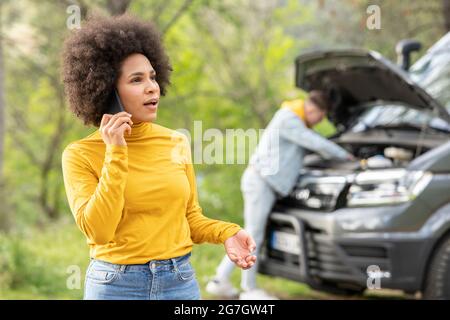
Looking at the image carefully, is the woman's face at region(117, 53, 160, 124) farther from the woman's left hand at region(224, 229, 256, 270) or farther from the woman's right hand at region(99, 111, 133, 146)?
the woman's left hand at region(224, 229, 256, 270)

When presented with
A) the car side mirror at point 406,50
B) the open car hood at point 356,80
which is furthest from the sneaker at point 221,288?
the car side mirror at point 406,50

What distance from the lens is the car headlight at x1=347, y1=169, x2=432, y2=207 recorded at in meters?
5.41

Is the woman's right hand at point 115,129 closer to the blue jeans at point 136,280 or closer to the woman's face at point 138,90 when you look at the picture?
the woman's face at point 138,90

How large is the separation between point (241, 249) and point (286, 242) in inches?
134

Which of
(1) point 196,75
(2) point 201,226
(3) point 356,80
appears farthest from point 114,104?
(1) point 196,75

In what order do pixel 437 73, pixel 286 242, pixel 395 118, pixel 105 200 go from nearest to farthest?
pixel 105 200
pixel 286 242
pixel 437 73
pixel 395 118

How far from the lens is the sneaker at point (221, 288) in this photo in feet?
20.9

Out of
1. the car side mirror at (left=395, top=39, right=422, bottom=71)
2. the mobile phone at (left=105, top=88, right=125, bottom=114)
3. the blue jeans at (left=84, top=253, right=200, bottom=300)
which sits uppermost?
the car side mirror at (left=395, top=39, right=422, bottom=71)

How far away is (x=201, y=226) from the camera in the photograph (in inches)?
111

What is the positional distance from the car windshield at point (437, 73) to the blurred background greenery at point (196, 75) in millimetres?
2028

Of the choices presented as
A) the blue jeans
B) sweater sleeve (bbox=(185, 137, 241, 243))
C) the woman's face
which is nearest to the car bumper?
sweater sleeve (bbox=(185, 137, 241, 243))

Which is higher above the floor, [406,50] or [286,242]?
[406,50]

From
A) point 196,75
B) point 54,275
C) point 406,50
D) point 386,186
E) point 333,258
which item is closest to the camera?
point 386,186

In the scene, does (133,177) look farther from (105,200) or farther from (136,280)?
(136,280)
